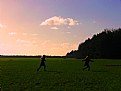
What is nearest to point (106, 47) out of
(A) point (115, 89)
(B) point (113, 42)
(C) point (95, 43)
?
(B) point (113, 42)

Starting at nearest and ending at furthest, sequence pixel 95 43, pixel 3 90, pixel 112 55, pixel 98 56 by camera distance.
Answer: pixel 3 90 → pixel 112 55 → pixel 98 56 → pixel 95 43

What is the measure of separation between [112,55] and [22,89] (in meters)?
148

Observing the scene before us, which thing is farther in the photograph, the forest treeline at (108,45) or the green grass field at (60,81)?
the forest treeline at (108,45)

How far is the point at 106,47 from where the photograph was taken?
561ft

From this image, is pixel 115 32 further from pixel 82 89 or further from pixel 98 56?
pixel 82 89

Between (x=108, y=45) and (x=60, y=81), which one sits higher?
(x=108, y=45)

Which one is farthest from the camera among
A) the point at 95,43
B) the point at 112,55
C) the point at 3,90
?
the point at 95,43

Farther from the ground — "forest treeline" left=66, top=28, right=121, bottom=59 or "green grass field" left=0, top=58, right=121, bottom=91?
"forest treeline" left=66, top=28, right=121, bottom=59

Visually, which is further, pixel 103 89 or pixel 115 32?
pixel 115 32

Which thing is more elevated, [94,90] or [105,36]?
[105,36]

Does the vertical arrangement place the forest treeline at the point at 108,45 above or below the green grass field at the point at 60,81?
above

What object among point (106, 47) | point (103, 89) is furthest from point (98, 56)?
point (103, 89)

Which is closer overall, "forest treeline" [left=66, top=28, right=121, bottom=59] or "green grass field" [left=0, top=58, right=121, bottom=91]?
"green grass field" [left=0, top=58, right=121, bottom=91]

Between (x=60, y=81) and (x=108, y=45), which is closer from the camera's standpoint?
(x=60, y=81)
